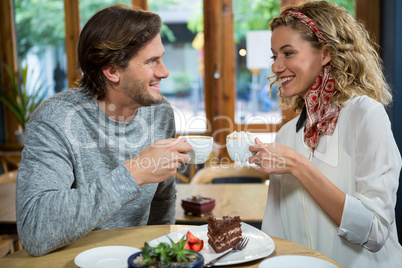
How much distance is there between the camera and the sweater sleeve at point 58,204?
1.30m

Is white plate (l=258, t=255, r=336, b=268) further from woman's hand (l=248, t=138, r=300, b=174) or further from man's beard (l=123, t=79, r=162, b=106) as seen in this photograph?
man's beard (l=123, t=79, r=162, b=106)

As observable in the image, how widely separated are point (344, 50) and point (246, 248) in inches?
37.9

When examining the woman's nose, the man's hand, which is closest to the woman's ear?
the woman's nose

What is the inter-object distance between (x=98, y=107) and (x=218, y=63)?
356 cm

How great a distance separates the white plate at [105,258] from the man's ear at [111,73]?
2.80ft

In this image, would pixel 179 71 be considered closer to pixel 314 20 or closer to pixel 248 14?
pixel 248 14

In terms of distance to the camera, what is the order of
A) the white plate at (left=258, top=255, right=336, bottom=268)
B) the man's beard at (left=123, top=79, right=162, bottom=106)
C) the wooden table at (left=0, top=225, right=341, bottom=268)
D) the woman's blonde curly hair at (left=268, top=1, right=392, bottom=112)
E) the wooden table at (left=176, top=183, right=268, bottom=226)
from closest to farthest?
the white plate at (left=258, top=255, right=336, bottom=268)
the wooden table at (left=0, top=225, right=341, bottom=268)
the woman's blonde curly hair at (left=268, top=1, right=392, bottom=112)
the man's beard at (left=123, top=79, right=162, bottom=106)
the wooden table at (left=176, top=183, right=268, bottom=226)

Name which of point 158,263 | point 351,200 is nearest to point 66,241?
point 158,263

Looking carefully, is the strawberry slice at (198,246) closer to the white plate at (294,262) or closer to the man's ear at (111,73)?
the white plate at (294,262)

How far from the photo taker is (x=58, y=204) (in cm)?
131

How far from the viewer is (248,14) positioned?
5.06 m

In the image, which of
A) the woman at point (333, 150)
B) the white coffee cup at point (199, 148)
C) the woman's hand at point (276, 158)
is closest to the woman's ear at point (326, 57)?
the woman at point (333, 150)

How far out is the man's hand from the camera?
1392mm

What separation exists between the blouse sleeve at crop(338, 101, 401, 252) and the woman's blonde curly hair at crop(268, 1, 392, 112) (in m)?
0.24
